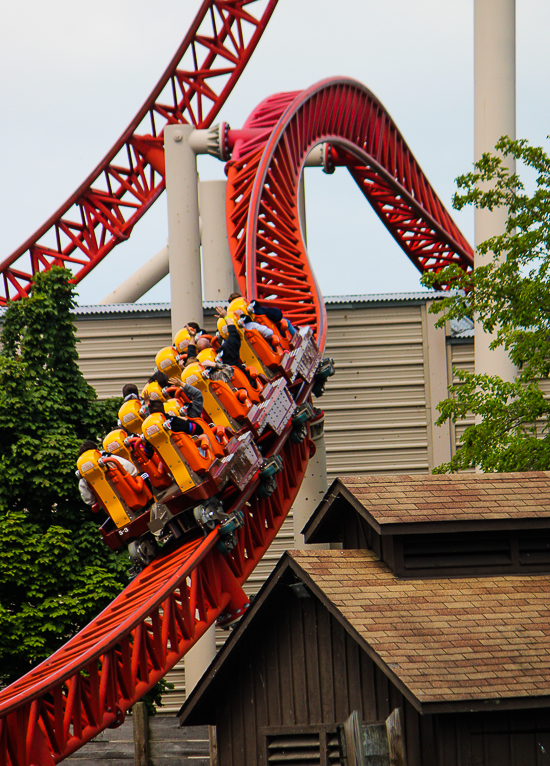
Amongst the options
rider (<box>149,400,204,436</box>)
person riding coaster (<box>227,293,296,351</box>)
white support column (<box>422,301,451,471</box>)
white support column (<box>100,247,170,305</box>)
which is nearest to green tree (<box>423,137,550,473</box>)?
person riding coaster (<box>227,293,296,351</box>)

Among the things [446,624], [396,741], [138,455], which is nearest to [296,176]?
[138,455]

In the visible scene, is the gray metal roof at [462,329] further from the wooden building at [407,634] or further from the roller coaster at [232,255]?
the wooden building at [407,634]

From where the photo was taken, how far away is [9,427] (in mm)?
13008

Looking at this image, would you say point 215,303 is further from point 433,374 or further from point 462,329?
point 462,329

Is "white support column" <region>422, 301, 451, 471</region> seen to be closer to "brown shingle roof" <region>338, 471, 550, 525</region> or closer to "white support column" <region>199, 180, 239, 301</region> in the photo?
"white support column" <region>199, 180, 239, 301</region>

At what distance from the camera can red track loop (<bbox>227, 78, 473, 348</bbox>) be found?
16641 millimetres

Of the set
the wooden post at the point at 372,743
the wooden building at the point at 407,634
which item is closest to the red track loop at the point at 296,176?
the wooden building at the point at 407,634

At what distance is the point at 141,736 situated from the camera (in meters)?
10.6

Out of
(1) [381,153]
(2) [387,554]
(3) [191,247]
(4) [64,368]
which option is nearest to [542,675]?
(2) [387,554]

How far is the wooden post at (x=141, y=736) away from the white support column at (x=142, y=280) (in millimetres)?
12996

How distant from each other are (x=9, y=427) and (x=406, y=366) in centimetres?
866

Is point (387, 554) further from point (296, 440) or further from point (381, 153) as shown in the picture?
point (381, 153)

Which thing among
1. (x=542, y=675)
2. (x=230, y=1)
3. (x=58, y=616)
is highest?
(x=230, y=1)

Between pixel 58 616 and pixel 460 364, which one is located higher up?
pixel 460 364
